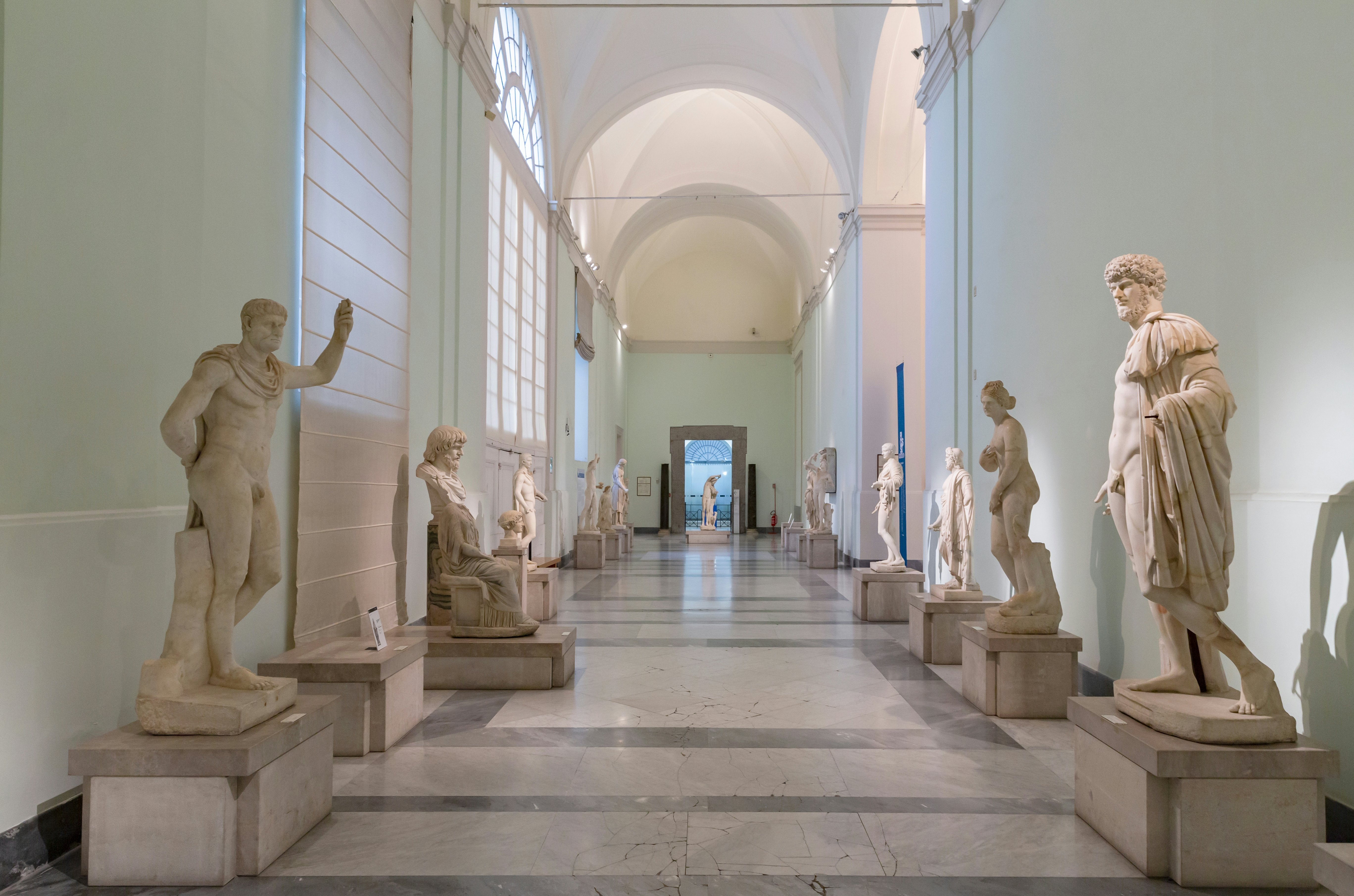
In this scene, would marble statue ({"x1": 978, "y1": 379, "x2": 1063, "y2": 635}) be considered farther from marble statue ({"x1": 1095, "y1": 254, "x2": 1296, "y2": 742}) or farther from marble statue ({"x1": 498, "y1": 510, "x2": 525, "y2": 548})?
marble statue ({"x1": 498, "y1": 510, "x2": 525, "y2": 548})

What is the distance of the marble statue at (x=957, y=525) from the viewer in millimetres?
7898

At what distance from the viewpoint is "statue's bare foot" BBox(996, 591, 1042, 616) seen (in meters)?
5.95

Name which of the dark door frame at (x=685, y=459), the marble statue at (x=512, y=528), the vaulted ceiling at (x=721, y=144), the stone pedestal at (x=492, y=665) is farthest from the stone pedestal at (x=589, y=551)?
the dark door frame at (x=685, y=459)

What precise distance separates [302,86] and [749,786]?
5.90 m

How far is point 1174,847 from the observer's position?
3.36 meters

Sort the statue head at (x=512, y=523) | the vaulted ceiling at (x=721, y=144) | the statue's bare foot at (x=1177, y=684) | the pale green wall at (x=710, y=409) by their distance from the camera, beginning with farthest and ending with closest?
the pale green wall at (x=710, y=409) → the vaulted ceiling at (x=721, y=144) → the statue head at (x=512, y=523) → the statue's bare foot at (x=1177, y=684)

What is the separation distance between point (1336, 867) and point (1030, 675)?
3.63 m

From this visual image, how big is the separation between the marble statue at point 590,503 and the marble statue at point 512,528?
7108 mm

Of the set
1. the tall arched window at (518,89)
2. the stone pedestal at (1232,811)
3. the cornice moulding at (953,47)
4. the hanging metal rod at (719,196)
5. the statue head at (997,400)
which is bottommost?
the stone pedestal at (1232,811)

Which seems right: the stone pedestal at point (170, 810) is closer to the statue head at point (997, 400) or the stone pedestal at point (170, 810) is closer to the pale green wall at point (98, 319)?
the pale green wall at point (98, 319)

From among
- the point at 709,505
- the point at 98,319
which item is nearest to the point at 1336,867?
the point at 98,319

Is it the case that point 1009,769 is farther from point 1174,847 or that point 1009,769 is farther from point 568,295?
point 568,295

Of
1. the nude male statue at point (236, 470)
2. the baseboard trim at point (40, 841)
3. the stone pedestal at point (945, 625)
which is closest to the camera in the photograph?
the baseboard trim at point (40, 841)

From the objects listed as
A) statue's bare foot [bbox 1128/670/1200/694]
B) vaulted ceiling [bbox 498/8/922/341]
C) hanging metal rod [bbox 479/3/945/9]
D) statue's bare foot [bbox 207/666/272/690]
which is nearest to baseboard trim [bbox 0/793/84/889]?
statue's bare foot [bbox 207/666/272/690]
